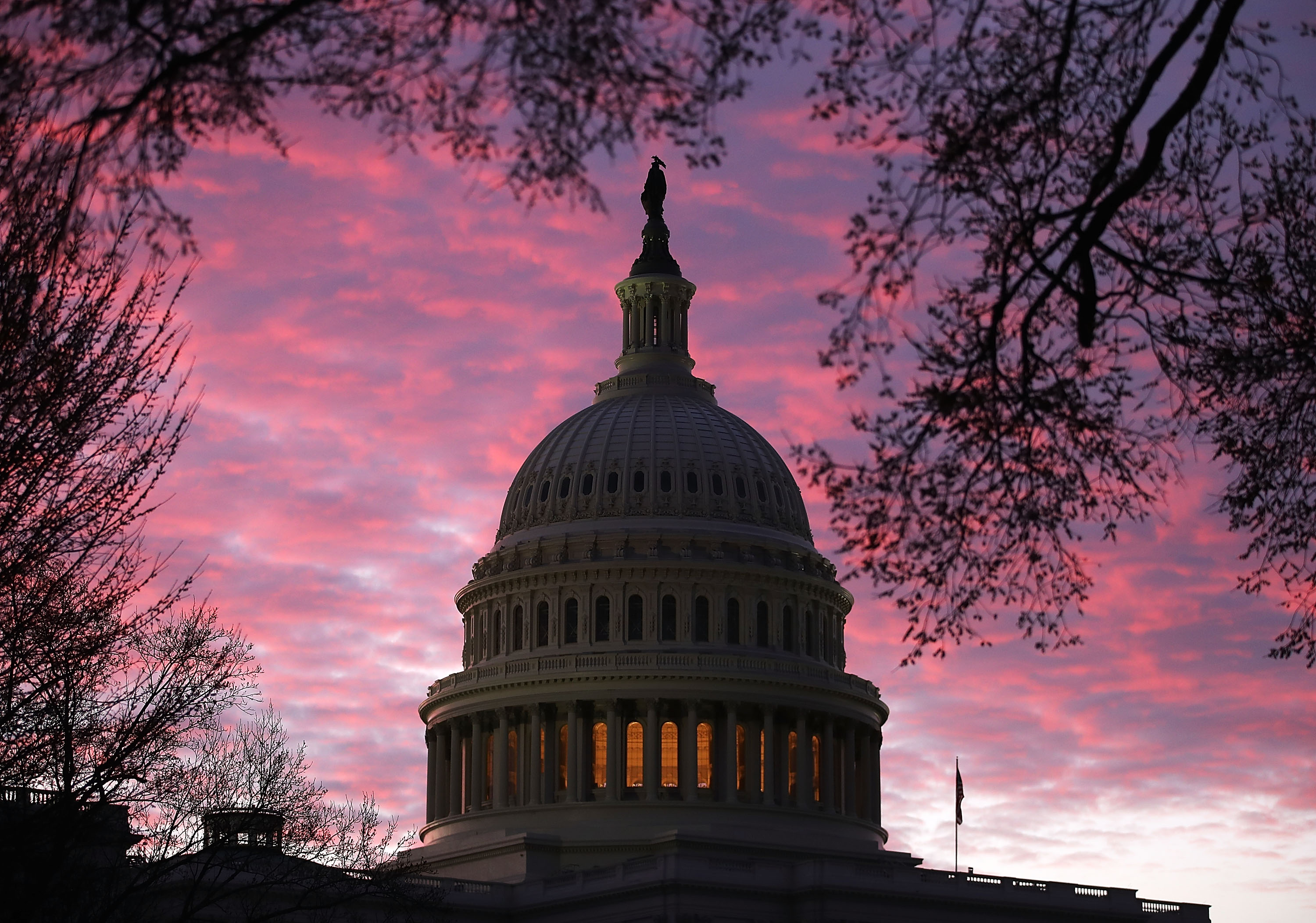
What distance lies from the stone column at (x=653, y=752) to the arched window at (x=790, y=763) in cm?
836

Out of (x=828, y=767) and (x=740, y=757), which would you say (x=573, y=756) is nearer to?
(x=740, y=757)

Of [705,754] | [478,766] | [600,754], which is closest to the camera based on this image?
[705,754]

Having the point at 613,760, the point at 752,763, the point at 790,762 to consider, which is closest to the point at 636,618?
the point at 613,760

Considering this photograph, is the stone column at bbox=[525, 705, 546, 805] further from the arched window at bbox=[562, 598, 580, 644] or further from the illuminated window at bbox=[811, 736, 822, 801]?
the illuminated window at bbox=[811, 736, 822, 801]

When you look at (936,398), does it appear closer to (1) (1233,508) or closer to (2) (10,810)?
(1) (1233,508)

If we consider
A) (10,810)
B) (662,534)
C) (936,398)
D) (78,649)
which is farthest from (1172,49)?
(662,534)

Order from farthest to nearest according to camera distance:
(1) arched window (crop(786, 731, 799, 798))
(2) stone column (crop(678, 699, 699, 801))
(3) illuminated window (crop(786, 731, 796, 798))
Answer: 1. (3) illuminated window (crop(786, 731, 796, 798))
2. (1) arched window (crop(786, 731, 799, 798))
3. (2) stone column (crop(678, 699, 699, 801))

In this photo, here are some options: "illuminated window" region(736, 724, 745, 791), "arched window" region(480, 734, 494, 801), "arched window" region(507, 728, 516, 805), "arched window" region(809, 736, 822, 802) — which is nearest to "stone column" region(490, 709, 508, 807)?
"arched window" region(507, 728, 516, 805)

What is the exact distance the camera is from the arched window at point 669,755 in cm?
12925

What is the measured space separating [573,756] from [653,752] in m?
4.86

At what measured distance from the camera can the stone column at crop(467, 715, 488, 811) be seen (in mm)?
132750

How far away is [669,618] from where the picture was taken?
134m

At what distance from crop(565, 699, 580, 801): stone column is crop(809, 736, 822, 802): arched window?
15.1 meters

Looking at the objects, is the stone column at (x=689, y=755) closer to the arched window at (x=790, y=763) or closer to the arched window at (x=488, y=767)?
the arched window at (x=790, y=763)
